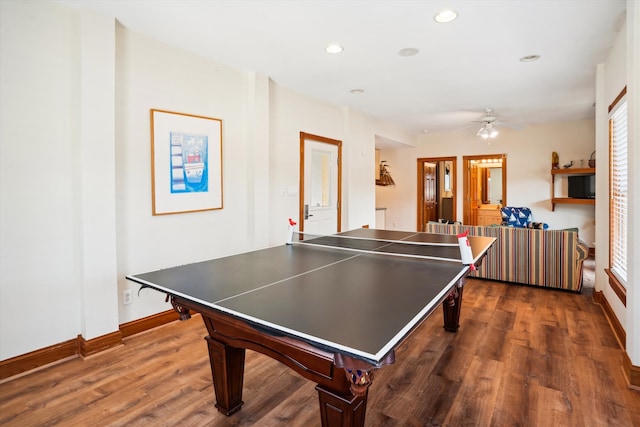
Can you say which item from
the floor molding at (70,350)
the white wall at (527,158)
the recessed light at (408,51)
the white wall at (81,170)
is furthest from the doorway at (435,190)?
the floor molding at (70,350)

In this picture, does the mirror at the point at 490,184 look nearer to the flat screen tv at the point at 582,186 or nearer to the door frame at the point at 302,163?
the flat screen tv at the point at 582,186

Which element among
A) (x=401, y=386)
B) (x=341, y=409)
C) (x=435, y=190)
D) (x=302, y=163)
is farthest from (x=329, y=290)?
(x=435, y=190)

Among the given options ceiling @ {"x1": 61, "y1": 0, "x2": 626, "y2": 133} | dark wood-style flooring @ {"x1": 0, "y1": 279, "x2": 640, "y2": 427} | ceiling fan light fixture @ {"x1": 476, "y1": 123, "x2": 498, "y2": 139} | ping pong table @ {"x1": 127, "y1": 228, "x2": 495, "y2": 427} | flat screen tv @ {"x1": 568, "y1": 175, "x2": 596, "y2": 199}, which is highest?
A: ceiling @ {"x1": 61, "y1": 0, "x2": 626, "y2": 133}

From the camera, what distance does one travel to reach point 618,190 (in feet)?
9.92

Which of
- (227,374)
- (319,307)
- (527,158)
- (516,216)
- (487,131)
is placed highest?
(487,131)

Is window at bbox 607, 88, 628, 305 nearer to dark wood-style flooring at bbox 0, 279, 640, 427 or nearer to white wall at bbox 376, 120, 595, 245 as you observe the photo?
dark wood-style flooring at bbox 0, 279, 640, 427

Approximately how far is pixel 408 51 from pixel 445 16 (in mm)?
656

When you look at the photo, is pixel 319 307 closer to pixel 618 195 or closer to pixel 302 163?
pixel 618 195

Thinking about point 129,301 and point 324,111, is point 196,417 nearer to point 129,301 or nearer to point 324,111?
point 129,301

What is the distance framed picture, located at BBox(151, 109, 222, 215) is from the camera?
306 centimetres

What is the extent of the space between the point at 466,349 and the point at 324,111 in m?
3.63

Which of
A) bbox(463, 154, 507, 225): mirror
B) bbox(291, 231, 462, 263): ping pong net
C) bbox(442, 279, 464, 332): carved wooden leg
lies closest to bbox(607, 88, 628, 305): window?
bbox(442, 279, 464, 332): carved wooden leg

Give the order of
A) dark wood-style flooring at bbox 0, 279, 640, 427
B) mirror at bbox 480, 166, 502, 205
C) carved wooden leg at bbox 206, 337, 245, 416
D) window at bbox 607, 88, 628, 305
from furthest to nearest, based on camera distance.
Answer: mirror at bbox 480, 166, 502, 205, window at bbox 607, 88, 628, 305, dark wood-style flooring at bbox 0, 279, 640, 427, carved wooden leg at bbox 206, 337, 245, 416

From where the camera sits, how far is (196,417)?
73.5 inches
